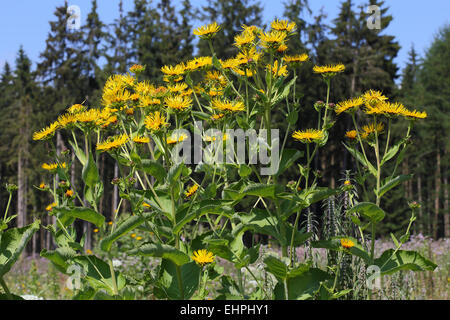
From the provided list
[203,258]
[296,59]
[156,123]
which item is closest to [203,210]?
[203,258]

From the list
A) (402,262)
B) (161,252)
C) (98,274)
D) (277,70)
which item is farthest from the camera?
(277,70)

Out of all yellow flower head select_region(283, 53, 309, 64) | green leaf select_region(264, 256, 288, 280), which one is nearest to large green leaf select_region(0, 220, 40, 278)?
green leaf select_region(264, 256, 288, 280)

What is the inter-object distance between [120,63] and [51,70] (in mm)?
3915

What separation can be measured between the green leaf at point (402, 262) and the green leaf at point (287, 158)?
0.64 meters

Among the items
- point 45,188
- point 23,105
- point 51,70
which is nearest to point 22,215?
point 23,105

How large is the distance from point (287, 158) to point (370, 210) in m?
0.43

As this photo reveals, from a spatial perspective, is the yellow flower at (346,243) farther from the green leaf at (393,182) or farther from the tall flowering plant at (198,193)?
the green leaf at (393,182)

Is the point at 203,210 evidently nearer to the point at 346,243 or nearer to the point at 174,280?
the point at 174,280

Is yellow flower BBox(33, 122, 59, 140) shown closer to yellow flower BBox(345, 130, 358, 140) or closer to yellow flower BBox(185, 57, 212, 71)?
yellow flower BBox(185, 57, 212, 71)

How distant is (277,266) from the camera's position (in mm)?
1788

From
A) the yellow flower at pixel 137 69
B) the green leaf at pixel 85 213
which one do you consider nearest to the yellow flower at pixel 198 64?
the yellow flower at pixel 137 69

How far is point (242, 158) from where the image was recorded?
6.48 ft

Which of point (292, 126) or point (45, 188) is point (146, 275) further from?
point (292, 126)
